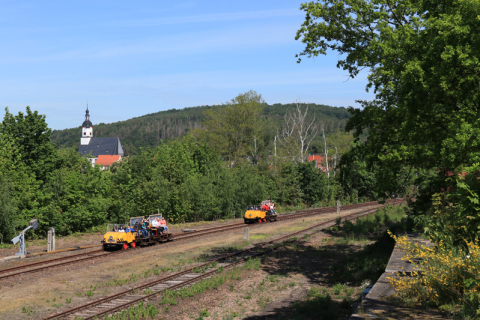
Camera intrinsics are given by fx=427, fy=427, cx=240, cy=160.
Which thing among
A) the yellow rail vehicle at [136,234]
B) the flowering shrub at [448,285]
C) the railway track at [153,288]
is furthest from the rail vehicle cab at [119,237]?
the flowering shrub at [448,285]

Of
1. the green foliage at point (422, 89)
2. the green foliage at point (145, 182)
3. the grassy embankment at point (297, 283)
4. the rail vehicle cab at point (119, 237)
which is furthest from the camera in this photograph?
the green foliage at point (145, 182)

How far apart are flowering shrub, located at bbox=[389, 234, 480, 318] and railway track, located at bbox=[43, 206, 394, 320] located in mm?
7997

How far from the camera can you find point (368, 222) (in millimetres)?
33188

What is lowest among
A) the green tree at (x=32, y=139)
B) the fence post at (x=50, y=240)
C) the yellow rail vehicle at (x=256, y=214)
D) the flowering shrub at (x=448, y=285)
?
the yellow rail vehicle at (x=256, y=214)

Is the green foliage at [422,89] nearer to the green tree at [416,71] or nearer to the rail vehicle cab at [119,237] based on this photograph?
the green tree at [416,71]

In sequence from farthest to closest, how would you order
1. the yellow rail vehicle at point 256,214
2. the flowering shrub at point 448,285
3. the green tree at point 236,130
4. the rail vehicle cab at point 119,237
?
the green tree at point 236,130
the yellow rail vehicle at point 256,214
the rail vehicle cab at point 119,237
the flowering shrub at point 448,285

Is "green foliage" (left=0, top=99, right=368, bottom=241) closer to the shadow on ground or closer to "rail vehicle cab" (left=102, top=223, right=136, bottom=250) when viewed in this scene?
"rail vehicle cab" (left=102, top=223, right=136, bottom=250)

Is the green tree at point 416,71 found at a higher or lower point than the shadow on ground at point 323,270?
higher

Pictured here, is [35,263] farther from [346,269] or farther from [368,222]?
[368,222]

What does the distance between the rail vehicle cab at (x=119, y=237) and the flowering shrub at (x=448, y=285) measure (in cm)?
1657

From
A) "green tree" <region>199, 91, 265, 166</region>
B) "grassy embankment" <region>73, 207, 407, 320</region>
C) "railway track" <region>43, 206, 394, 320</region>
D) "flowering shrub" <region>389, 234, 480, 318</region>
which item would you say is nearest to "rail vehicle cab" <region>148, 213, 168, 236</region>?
"railway track" <region>43, 206, 394, 320</region>

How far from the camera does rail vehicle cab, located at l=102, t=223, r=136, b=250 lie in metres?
22.7

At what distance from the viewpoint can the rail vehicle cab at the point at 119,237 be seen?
22734 mm

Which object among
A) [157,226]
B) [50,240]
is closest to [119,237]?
[50,240]
